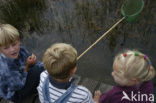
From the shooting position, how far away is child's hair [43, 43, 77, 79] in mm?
1565

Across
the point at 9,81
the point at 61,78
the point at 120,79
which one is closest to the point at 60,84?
the point at 61,78

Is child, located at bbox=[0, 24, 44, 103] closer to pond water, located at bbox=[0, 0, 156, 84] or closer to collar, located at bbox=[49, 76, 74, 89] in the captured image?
collar, located at bbox=[49, 76, 74, 89]

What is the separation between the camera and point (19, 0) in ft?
14.5

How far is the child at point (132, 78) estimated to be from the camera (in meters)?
1.60

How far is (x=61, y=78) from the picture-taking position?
1.63 metres

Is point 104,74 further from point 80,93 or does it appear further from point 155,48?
point 80,93

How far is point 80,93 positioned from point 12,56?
962mm

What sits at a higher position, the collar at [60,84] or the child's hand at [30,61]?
the collar at [60,84]

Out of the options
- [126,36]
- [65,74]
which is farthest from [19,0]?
[65,74]

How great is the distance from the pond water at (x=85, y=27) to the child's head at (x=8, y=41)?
4.74 feet

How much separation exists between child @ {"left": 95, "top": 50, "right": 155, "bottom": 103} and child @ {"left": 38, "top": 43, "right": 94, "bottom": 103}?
0.97ft

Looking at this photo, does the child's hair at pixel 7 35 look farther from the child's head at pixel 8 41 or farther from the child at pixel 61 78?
the child at pixel 61 78

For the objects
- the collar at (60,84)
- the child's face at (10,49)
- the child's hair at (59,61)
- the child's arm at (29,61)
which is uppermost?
the child's hair at (59,61)

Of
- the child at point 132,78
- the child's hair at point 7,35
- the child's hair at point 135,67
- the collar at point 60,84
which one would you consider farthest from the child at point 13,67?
the child's hair at point 135,67
